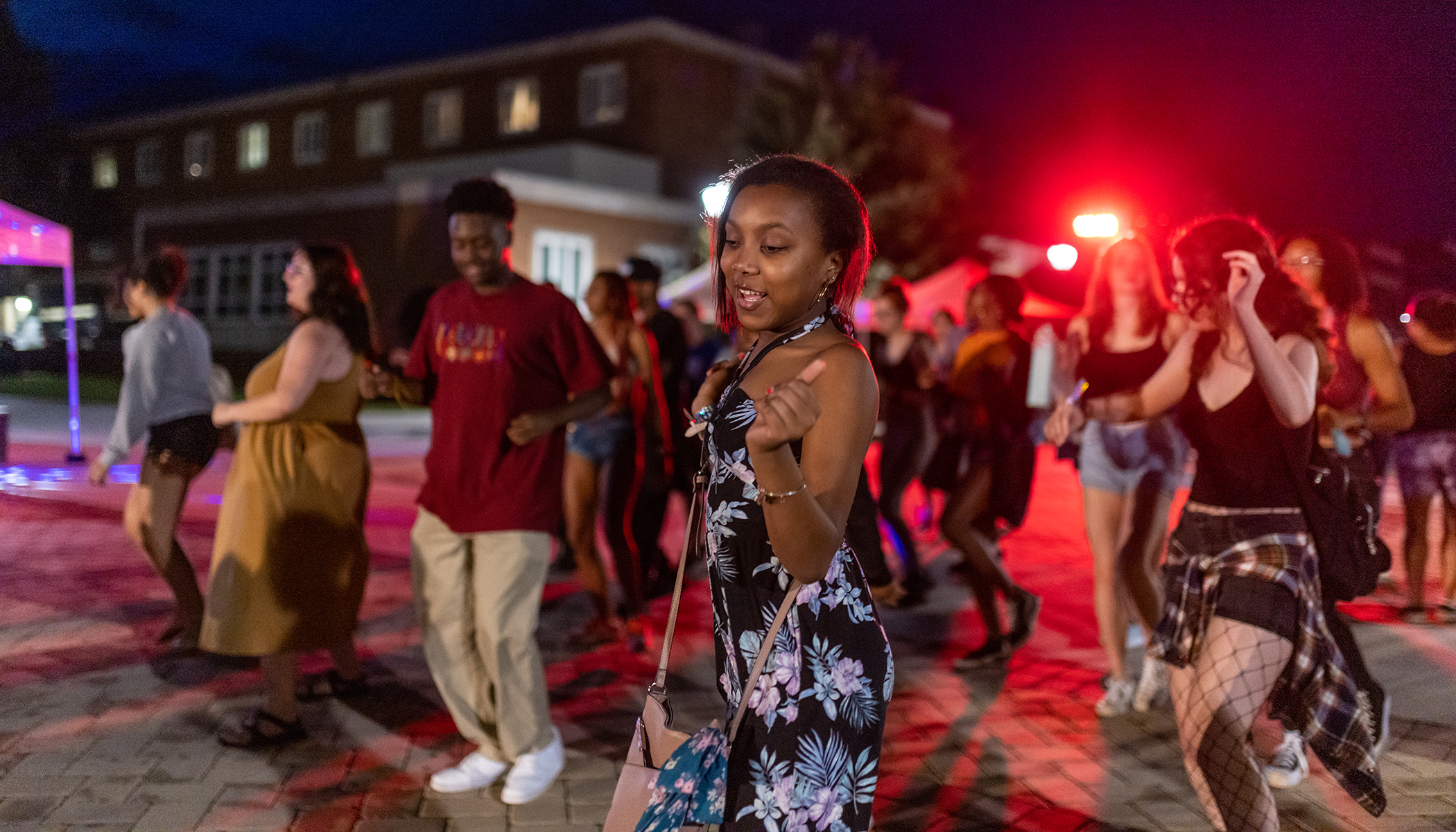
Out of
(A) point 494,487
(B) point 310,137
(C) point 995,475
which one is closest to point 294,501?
(A) point 494,487

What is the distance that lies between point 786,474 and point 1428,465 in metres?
7.06

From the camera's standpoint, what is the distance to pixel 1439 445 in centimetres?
719

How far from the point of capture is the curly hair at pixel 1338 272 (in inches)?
186

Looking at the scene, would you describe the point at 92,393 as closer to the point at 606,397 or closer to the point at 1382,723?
the point at 606,397

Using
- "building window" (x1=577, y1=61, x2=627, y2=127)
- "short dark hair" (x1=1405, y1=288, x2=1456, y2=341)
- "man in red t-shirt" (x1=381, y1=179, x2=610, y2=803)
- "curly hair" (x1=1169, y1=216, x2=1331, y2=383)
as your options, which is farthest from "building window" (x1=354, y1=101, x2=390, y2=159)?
"curly hair" (x1=1169, y1=216, x2=1331, y2=383)

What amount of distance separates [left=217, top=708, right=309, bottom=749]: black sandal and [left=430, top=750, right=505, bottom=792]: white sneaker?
0.71m

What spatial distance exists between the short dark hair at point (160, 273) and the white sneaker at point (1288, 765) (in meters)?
5.33

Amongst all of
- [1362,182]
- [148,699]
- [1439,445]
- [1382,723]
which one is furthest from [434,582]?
[1439,445]

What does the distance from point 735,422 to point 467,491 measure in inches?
81.0

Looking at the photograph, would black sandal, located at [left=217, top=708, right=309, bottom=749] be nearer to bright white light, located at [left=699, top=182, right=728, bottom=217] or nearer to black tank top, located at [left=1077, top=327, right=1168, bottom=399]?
bright white light, located at [left=699, top=182, right=728, bottom=217]

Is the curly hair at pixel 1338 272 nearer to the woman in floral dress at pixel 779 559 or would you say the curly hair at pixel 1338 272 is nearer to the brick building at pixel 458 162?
the woman in floral dress at pixel 779 559

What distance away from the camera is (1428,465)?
717cm

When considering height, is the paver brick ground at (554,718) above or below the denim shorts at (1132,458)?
below

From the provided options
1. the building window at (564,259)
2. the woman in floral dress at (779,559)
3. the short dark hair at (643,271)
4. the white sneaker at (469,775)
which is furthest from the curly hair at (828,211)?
the building window at (564,259)
